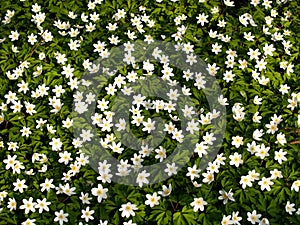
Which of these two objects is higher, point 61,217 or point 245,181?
point 61,217

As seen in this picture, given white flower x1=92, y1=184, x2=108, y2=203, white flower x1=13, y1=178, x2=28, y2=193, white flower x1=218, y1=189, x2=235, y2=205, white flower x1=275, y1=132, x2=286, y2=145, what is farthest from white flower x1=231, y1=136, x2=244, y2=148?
white flower x1=13, y1=178, x2=28, y2=193

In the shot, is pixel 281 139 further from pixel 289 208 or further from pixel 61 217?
pixel 61 217

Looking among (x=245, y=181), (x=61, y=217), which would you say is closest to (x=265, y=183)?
(x=245, y=181)

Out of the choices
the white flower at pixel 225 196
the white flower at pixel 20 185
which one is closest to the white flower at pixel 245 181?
the white flower at pixel 225 196

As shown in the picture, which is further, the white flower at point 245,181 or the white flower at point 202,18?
the white flower at point 202,18

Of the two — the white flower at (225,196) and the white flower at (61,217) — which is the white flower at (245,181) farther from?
the white flower at (61,217)

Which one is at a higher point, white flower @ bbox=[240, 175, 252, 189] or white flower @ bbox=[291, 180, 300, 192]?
white flower @ bbox=[240, 175, 252, 189]

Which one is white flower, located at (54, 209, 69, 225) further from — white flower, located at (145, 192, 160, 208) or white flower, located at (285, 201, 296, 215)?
white flower, located at (285, 201, 296, 215)

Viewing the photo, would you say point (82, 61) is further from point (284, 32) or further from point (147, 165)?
point (284, 32)
